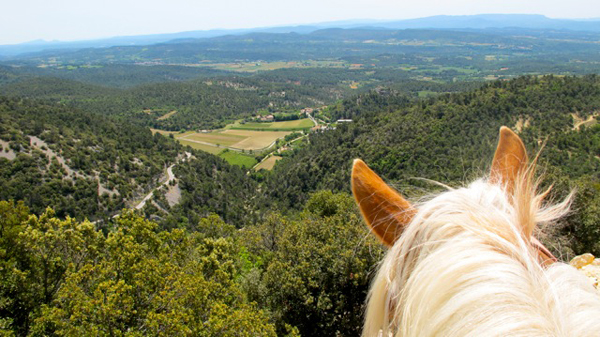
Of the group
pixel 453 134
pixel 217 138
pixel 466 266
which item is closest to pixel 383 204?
pixel 466 266

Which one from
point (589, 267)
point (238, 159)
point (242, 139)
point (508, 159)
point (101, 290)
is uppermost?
point (508, 159)

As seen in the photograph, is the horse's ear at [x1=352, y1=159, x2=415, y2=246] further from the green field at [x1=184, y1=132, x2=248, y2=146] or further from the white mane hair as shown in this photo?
the green field at [x1=184, y1=132, x2=248, y2=146]

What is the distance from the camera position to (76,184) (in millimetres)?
60594

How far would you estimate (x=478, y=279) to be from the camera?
1.33 meters

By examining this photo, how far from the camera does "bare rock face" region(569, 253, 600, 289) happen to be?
14.2 feet

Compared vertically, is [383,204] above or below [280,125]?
above

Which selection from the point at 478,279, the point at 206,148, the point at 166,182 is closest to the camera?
the point at 478,279

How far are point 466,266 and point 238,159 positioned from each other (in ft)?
344

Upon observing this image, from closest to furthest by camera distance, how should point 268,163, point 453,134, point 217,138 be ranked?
point 453,134 < point 268,163 < point 217,138

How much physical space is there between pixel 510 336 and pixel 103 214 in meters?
67.5

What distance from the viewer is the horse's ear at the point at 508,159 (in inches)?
84.7

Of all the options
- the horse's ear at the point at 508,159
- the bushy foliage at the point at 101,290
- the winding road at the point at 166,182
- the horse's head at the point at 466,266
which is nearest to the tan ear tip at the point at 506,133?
the horse's ear at the point at 508,159

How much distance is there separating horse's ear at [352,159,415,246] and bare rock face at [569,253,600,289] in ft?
11.9

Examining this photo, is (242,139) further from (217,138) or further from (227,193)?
(227,193)
